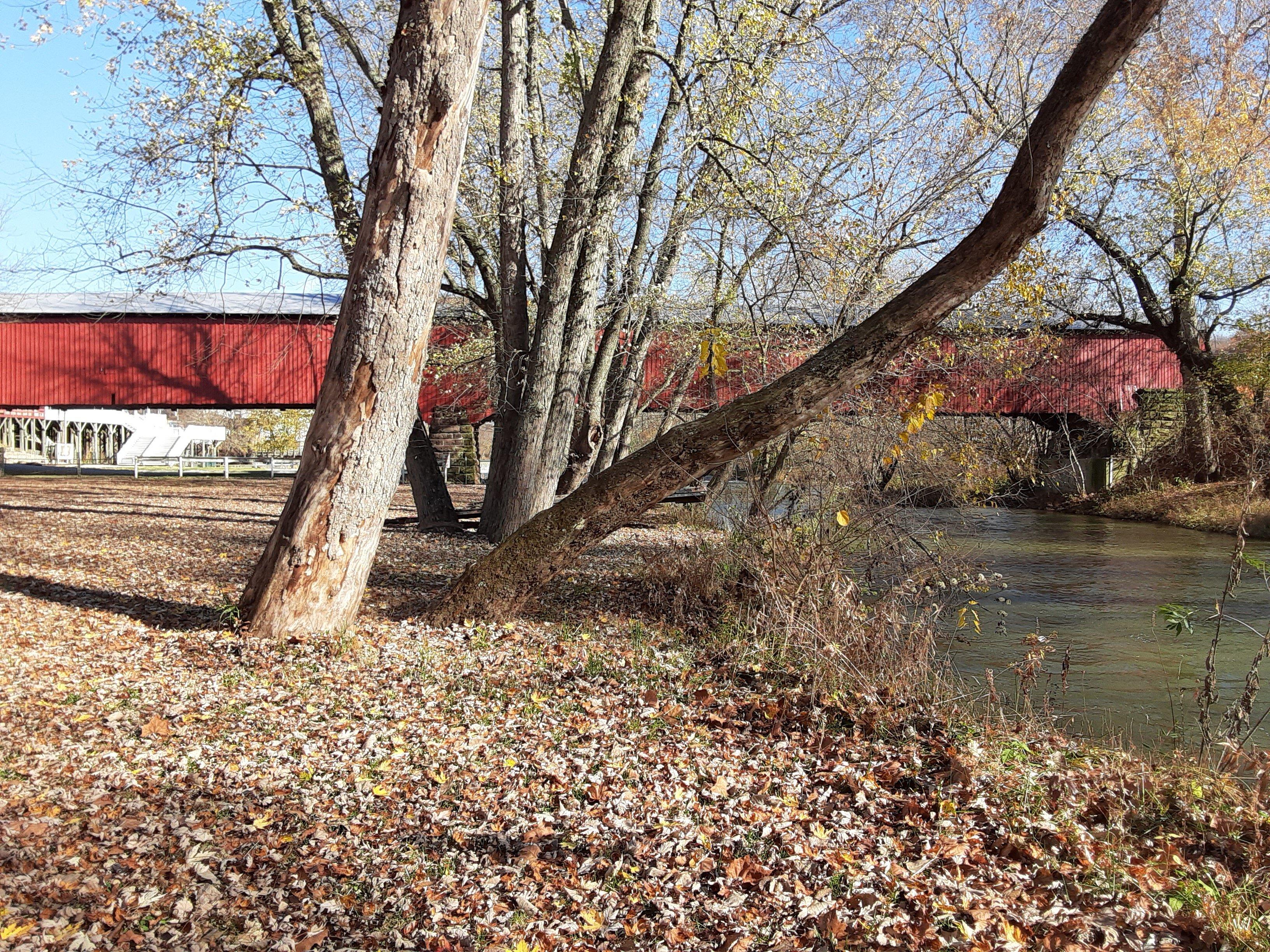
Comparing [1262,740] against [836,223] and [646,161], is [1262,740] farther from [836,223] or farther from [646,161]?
[646,161]

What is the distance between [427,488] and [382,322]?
604cm

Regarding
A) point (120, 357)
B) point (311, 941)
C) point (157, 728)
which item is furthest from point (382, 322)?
point (120, 357)

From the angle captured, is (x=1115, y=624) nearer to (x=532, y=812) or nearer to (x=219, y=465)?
(x=532, y=812)

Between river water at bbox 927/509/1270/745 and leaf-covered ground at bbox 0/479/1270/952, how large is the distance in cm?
142

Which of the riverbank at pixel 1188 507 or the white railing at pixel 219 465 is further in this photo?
the white railing at pixel 219 465

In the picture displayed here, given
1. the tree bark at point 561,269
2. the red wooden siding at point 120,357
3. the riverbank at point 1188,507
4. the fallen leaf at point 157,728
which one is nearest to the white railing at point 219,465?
the red wooden siding at point 120,357

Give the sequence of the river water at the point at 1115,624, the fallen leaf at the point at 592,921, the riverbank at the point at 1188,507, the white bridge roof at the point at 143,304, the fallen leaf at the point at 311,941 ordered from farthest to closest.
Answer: the white bridge roof at the point at 143,304
the riverbank at the point at 1188,507
the river water at the point at 1115,624
the fallen leaf at the point at 592,921
the fallen leaf at the point at 311,941

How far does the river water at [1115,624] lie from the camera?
5945mm

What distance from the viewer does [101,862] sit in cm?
309

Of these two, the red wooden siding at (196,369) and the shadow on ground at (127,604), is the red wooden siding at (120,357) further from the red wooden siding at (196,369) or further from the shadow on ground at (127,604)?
the shadow on ground at (127,604)

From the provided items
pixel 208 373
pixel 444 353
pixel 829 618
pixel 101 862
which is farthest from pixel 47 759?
pixel 208 373

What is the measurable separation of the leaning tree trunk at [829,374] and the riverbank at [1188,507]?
503 inches

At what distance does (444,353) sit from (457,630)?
7253 mm

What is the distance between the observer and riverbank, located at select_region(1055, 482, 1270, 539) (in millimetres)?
15781
